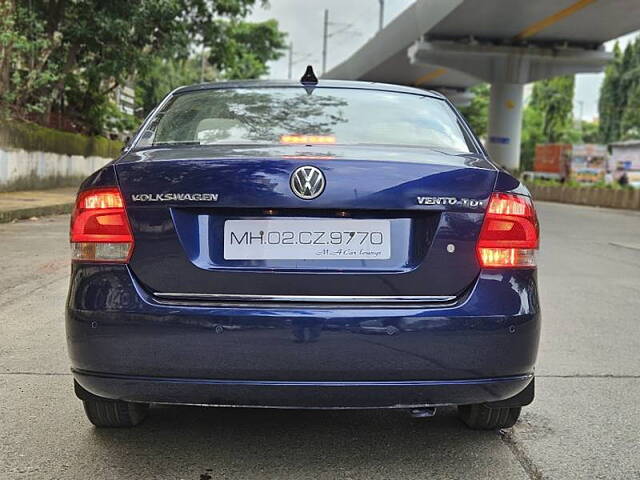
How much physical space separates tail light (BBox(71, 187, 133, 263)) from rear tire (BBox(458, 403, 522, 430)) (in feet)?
5.10

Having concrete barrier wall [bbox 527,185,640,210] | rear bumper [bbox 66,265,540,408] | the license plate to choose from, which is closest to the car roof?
the license plate

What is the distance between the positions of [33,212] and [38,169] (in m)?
5.22

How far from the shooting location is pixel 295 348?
8.21ft

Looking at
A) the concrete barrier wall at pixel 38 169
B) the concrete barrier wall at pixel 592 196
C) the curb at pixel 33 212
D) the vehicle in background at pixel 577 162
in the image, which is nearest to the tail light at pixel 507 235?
the curb at pixel 33 212

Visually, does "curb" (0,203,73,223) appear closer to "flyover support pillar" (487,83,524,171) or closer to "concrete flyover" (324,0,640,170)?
"concrete flyover" (324,0,640,170)

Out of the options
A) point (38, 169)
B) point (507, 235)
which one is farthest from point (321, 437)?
point (38, 169)

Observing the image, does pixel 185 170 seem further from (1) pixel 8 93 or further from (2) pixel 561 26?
(2) pixel 561 26

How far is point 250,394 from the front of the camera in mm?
2568

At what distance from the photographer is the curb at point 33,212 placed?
11.8 meters

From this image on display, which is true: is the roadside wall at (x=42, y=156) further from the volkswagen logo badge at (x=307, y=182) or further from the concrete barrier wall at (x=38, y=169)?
the volkswagen logo badge at (x=307, y=182)

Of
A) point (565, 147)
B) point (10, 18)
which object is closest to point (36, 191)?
point (10, 18)

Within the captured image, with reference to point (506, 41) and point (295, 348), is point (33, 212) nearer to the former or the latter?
point (295, 348)

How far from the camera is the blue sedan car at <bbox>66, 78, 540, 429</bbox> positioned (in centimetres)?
253

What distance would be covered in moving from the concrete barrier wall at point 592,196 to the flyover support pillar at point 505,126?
12.0 feet
